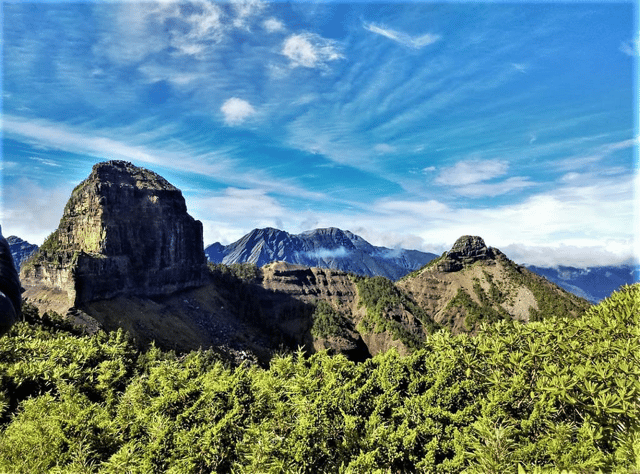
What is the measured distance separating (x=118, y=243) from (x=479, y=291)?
146919mm

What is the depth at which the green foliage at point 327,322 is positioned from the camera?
131 meters

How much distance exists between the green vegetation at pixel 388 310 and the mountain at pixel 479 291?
11.5 metres

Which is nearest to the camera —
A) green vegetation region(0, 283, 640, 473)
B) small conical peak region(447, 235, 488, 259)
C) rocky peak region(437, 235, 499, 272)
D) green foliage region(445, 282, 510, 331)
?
green vegetation region(0, 283, 640, 473)

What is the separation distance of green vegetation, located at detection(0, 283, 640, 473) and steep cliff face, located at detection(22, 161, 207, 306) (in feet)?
243

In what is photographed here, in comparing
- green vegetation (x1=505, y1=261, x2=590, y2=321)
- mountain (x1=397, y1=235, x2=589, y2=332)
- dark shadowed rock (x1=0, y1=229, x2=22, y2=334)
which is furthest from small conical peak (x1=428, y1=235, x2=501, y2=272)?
dark shadowed rock (x1=0, y1=229, x2=22, y2=334)

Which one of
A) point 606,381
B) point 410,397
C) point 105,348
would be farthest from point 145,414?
point 606,381

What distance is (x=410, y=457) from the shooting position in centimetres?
2214

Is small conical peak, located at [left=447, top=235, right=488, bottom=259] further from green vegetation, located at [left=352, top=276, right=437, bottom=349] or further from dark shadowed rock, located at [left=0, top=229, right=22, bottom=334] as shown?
dark shadowed rock, located at [left=0, top=229, right=22, bottom=334]

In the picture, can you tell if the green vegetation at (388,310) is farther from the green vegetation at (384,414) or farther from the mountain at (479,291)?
the green vegetation at (384,414)

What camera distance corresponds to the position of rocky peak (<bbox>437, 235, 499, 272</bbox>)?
174500 mm

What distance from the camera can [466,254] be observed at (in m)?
178

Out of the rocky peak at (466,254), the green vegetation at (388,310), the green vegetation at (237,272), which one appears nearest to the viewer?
the green vegetation at (388,310)

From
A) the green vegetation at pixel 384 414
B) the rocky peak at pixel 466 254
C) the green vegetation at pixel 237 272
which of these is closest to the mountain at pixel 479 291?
the rocky peak at pixel 466 254

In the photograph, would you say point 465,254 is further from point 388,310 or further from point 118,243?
point 118,243
